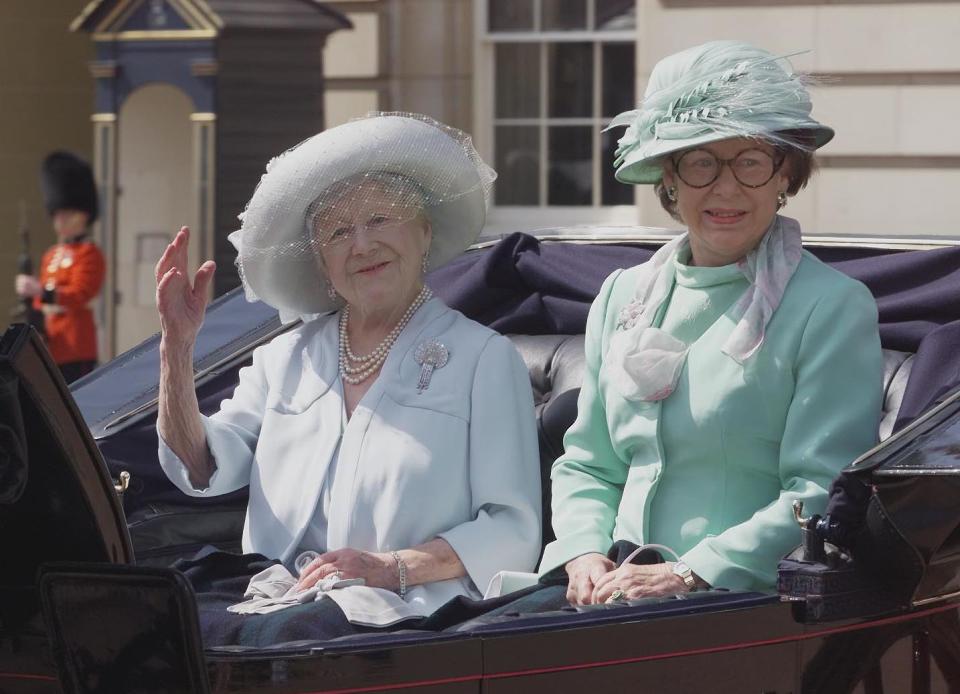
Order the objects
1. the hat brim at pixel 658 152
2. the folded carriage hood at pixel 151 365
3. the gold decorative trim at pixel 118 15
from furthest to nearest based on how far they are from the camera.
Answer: the gold decorative trim at pixel 118 15 < the folded carriage hood at pixel 151 365 < the hat brim at pixel 658 152

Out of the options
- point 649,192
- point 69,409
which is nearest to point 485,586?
point 69,409

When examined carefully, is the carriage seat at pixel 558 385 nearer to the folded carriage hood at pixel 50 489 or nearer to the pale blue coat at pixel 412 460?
the pale blue coat at pixel 412 460

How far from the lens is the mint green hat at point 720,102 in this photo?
289cm

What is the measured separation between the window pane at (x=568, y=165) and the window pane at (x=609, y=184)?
0.08 metres

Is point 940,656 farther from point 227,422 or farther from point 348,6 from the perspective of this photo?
point 348,6

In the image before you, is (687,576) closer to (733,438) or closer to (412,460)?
(733,438)

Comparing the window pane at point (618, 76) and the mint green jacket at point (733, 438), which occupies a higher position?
the window pane at point (618, 76)

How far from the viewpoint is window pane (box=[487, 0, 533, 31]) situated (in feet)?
31.9

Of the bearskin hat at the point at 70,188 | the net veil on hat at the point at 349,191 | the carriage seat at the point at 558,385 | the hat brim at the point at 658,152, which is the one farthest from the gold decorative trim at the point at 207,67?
the hat brim at the point at 658,152

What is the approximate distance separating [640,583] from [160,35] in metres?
6.35

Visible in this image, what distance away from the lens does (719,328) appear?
9.77 feet

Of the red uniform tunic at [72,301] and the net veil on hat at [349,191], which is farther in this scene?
the red uniform tunic at [72,301]

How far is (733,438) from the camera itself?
2.91m

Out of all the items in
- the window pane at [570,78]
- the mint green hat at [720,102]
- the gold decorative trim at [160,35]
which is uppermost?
the gold decorative trim at [160,35]
